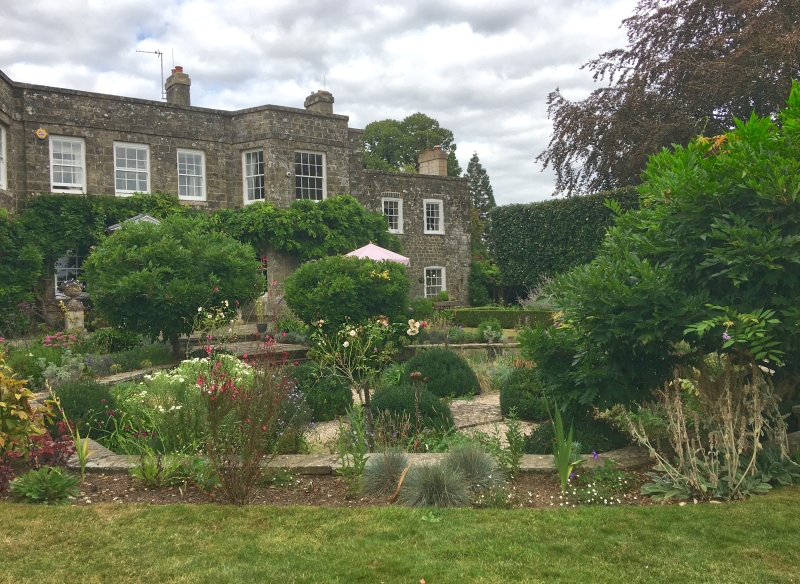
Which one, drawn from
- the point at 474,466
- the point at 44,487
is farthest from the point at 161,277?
the point at 474,466

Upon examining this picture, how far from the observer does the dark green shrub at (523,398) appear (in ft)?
23.9

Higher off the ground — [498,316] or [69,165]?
[69,165]

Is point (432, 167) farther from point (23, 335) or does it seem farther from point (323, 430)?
point (323, 430)

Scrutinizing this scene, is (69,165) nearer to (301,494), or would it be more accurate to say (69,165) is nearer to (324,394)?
(324,394)

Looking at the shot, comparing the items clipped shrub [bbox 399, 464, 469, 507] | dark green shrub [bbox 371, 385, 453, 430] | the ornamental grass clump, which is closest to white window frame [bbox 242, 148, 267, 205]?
dark green shrub [bbox 371, 385, 453, 430]

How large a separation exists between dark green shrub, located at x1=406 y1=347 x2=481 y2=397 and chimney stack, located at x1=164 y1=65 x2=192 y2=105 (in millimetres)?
13882

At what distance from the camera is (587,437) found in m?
5.45

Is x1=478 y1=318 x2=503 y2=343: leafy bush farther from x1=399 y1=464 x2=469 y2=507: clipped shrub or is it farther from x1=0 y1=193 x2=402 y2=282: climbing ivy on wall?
x1=399 y1=464 x2=469 y2=507: clipped shrub

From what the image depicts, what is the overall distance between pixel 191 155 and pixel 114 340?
883 centimetres

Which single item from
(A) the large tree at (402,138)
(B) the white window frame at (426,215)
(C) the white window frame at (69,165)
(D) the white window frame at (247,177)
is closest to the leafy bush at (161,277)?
(C) the white window frame at (69,165)

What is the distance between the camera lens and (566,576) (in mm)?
3326

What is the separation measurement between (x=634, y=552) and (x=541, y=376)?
205 centimetres

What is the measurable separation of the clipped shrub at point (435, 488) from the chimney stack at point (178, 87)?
57.9ft

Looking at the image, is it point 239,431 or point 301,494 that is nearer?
point 239,431
